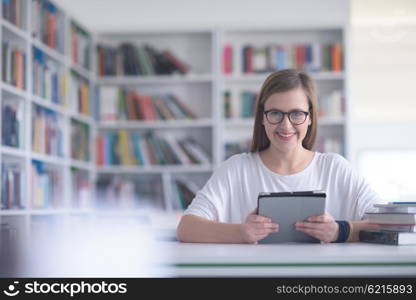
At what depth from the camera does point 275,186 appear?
76.7 inches

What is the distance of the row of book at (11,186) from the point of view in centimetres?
366

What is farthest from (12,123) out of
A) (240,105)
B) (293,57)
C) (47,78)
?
(293,57)

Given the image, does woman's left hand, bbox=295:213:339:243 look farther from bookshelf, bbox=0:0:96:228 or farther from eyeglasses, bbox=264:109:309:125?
bookshelf, bbox=0:0:96:228

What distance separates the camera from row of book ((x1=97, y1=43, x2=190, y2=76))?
5141 mm

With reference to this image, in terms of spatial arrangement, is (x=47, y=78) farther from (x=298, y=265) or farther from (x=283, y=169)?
(x=298, y=265)

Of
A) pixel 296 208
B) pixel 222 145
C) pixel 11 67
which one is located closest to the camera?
pixel 296 208

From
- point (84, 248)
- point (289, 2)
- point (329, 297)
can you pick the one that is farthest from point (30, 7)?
point (329, 297)

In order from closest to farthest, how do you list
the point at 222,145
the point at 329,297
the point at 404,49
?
the point at 329,297 < the point at 222,145 < the point at 404,49

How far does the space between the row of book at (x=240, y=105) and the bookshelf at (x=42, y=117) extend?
1.04 metres

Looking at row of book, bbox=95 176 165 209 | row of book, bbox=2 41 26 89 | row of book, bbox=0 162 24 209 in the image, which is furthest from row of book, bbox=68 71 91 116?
row of book, bbox=0 162 24 209

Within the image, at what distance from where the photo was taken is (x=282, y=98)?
1855 mm

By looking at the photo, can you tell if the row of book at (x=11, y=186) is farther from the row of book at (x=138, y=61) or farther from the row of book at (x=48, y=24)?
the row of book at (x=138, y=61)

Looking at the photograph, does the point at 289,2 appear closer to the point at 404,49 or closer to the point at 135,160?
the point at 404,49

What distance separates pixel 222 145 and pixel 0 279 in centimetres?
414
